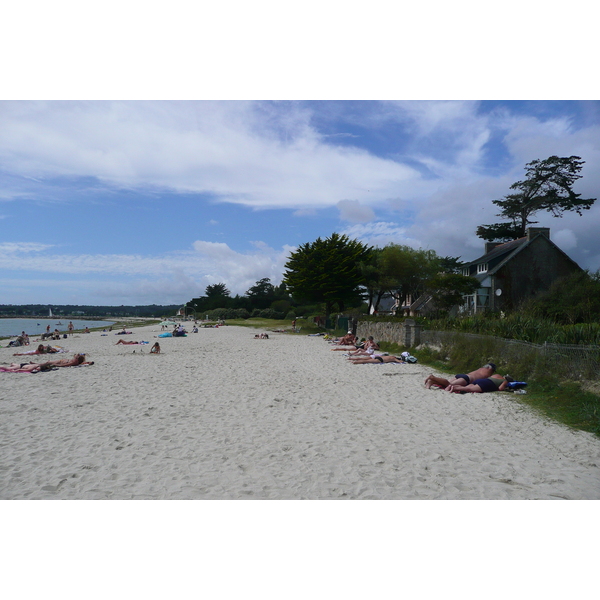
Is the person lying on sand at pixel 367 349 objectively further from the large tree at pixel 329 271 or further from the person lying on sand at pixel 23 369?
the large tree at pixel 329 271

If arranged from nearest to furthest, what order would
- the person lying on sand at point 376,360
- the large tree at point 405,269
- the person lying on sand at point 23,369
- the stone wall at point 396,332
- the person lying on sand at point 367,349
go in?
1. the person lying on sand at point 23,369
2. the person lying on sand at point 376,360
3. the person lying on sand at point 367,349
4. the stone wall at point 396,332
5. the large tree at point 405,269

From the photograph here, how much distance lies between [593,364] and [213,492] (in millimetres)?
6926

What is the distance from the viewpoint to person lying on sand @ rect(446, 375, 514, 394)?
29.6 feet

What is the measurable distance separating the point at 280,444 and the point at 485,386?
5.44 metres

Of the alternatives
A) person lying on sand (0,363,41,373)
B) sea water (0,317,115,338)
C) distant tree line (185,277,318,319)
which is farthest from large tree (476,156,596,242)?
sea water (0,317,115,338)

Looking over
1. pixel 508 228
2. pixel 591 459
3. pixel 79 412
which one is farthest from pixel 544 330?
pixel 508 228

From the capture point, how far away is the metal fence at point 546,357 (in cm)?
762

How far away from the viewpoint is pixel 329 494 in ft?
13.5

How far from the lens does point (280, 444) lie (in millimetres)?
5578

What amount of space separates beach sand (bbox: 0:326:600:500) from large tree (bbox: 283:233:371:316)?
24.4 metres

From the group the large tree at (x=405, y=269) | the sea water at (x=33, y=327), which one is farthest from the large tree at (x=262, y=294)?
the large tree at (x=405, y=269)

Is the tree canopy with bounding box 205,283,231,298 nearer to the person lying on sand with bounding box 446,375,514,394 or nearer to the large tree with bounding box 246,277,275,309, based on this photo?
the large tree with bounding box 246,277,275,309

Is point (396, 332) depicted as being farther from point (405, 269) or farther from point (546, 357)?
point (405, 269)

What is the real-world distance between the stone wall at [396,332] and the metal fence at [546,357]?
14.9 ft
